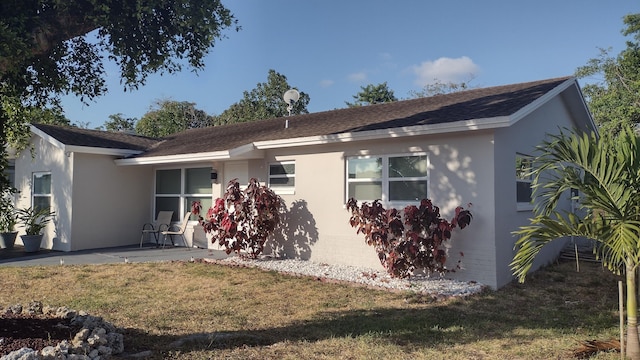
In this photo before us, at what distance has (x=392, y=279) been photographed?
8.08 metres

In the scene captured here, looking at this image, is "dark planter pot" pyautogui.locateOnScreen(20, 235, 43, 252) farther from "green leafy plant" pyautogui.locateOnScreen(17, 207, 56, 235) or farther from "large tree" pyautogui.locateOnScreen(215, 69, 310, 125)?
"large tree" pyautogui.locateOnScreen(215, 69, 310, 125)

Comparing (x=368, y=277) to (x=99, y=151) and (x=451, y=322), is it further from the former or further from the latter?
(x=99, y=151)

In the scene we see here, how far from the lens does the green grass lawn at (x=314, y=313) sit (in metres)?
4.72

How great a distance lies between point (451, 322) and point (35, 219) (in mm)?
11758

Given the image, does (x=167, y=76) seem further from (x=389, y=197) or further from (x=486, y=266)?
(x=486, y=266)

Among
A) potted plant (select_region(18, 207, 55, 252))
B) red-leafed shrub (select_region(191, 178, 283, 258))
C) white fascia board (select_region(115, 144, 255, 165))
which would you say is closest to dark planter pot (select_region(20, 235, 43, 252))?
potted plant (select_region(18, 207, 55, 252))

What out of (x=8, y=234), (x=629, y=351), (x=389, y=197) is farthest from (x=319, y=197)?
(x=8, y=234)

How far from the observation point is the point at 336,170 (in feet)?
31.4

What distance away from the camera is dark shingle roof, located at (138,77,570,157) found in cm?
841

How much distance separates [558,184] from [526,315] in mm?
2503

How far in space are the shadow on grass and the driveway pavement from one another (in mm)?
5516

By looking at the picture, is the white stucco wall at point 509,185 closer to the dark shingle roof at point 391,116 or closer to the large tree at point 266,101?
the dark shingle roof at point 391,116

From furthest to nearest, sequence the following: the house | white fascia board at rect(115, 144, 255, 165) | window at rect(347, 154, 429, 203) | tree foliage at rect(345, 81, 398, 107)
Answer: tree foliage at rect(345, 81, 398, 107)
white fascia board at rect(115, 144, 255, 165)
window at rect(347, 154, 429, 203)
the house

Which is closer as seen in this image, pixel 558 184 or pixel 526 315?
pixel 558 184
